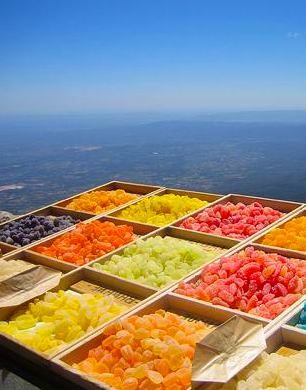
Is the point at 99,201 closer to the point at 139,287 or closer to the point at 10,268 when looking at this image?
the point at 10,268

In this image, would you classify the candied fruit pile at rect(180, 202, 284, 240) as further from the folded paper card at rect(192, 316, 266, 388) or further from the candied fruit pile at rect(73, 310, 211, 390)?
the folded paper card at rect(192, 316, 266, 388)

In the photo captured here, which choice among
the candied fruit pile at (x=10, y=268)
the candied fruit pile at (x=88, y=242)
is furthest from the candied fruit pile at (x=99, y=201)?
the candied fruit pile at (x=10, y=268)

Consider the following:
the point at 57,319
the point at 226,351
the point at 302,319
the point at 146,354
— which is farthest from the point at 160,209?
the point at 226,351

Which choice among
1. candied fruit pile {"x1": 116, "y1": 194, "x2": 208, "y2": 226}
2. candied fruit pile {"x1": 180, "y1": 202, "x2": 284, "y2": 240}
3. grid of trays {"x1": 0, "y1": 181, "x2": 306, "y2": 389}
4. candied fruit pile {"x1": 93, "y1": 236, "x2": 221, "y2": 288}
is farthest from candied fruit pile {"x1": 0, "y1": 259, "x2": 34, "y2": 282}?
candied fruit pile {"x1": 180, "y1": 202, "x2": 284, "y2": 240}

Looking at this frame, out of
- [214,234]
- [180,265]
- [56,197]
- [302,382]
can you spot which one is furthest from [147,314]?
[56,197]

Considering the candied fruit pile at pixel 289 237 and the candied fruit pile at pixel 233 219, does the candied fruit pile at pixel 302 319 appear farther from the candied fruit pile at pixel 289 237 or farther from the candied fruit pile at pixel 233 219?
the candied fruit pile at pixel 233 219
